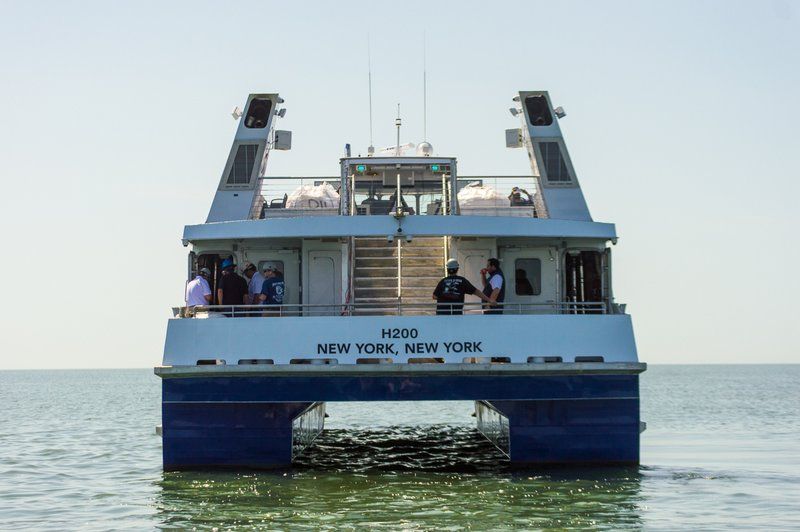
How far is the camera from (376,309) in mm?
18062

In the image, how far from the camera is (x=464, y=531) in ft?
45.9

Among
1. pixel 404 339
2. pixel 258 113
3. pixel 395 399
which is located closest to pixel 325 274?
pixel 404 339

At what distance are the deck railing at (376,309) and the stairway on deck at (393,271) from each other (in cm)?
16

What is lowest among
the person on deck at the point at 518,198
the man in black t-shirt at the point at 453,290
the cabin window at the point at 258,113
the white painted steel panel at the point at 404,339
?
the white painted steel panel at the point at 404,339

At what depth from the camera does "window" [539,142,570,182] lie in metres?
21.5

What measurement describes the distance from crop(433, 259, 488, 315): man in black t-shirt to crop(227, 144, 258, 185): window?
4857 millimetres

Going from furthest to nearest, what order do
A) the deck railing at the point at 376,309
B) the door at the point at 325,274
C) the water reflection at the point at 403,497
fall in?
the door at the point at 325,274 → the deck railing at the point at 376,309 → the water reflection at the point at 403,497

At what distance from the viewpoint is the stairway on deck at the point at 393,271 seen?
771 inches

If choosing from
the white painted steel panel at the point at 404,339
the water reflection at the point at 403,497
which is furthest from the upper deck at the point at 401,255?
the water reflection at the point at 403,497

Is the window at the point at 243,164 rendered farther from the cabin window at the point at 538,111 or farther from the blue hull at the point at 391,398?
the blue hull at the point at 391,398

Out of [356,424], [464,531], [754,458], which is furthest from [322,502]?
[356,424]

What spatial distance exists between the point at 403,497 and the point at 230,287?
4.41m

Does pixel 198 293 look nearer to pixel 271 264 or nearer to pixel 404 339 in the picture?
pixel 271 264

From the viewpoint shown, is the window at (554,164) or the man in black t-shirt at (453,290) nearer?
the man in black t-shirt at (453,290)
